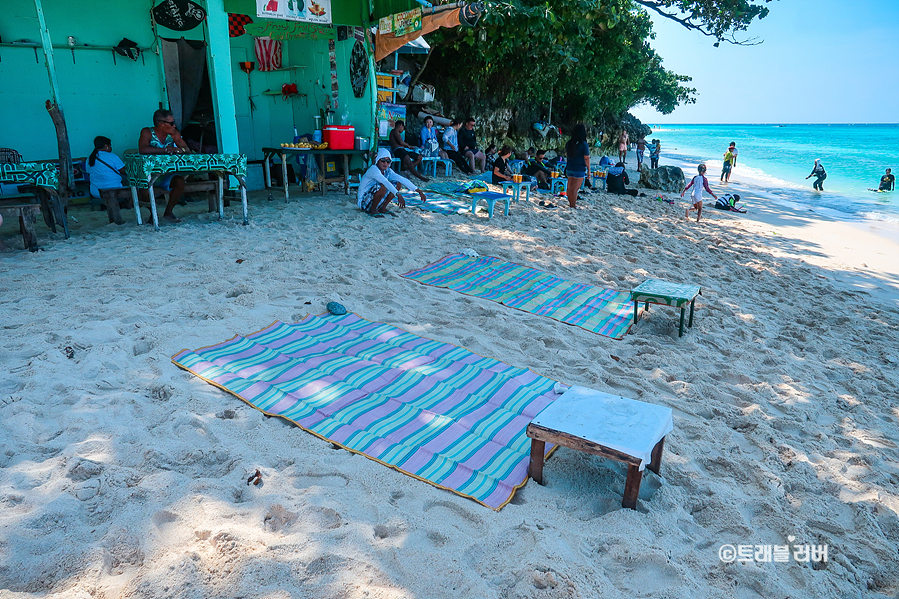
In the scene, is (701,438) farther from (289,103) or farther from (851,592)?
(289,103)

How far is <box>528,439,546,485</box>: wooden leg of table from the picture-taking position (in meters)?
2.47

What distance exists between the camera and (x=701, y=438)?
9.95ft

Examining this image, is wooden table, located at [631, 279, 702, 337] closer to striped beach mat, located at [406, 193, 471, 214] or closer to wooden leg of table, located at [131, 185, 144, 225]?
striped beach mat, located at [406, 193, 471, 214]

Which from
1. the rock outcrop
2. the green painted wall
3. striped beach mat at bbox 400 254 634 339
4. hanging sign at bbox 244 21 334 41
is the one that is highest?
hanging sign at bbox 244 21 334 41

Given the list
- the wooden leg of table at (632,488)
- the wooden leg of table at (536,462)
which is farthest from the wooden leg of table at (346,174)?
the wooden leg of table at (632,488)

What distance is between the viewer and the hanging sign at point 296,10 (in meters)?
7.57

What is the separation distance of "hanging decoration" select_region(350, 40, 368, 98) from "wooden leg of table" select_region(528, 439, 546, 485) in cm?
801

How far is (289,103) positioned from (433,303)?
7250mm

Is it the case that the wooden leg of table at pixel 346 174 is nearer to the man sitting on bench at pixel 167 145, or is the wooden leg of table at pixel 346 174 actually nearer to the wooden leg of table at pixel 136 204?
the man sitting on bench at pixel 167 145

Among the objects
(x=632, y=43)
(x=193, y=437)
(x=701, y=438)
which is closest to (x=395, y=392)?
(x=193, y=437)

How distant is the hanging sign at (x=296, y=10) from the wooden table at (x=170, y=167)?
2.38m

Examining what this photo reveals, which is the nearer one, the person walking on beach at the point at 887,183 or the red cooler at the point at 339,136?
the red cooler at the point at 339,136

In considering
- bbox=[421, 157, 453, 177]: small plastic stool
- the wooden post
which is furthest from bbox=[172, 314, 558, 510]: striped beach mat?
bbox=[421, 157, 453, 177]: small plastic stool

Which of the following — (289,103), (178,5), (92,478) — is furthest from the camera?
(289,103)
